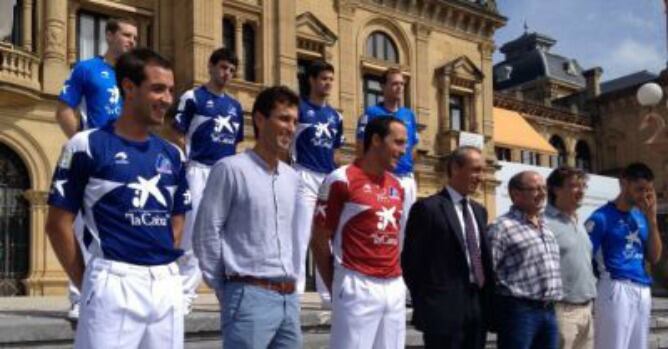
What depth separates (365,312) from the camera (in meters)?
5.27

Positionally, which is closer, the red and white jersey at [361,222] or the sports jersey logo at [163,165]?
the sports jersey logo at [163,165]

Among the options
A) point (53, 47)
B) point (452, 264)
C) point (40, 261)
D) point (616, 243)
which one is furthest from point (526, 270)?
point (53, 47)

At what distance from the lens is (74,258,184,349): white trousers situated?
387 centimetres

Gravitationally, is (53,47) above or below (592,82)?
below

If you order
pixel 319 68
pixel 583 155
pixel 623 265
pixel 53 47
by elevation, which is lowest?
pixel 623 265

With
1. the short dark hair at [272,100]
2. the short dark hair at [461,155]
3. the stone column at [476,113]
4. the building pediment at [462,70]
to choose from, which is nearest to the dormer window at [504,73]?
the building pediment at [462,70]

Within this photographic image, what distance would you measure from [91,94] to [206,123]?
1346mm

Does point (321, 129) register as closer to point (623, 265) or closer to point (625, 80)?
point (623, 265)

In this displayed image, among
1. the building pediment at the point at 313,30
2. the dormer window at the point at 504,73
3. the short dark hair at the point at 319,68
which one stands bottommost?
the short dark hair at the point at 319,68

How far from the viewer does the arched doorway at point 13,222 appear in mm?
18453

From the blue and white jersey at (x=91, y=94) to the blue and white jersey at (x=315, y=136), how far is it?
2.11m

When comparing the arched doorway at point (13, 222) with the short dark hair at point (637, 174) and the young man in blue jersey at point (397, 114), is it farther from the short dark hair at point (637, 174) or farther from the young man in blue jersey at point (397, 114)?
the short dark hair at point (637, 174)

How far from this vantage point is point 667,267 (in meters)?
17.0

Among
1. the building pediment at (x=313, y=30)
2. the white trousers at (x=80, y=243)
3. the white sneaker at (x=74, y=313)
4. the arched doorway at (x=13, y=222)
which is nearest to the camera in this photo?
the white trousers at (x=80, y=243)
